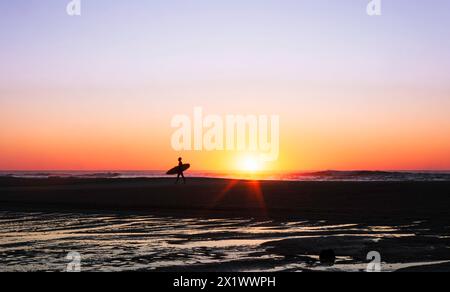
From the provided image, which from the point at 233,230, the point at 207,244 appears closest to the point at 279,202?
the point at 233,230

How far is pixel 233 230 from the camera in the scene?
1603 cm

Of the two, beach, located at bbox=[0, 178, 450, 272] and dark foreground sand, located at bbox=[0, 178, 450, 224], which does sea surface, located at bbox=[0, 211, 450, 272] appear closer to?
beach, located at bbox=[0, 178, 450, 272]

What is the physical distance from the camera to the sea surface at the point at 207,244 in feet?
35.9

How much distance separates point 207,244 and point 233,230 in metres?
2.58

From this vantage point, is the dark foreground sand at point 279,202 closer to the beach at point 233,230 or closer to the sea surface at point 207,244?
the beach at point 233,230

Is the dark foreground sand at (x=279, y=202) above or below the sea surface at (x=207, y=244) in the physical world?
below

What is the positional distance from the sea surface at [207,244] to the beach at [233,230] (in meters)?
0.02

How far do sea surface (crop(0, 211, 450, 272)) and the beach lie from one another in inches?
0.9

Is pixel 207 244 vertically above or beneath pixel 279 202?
above

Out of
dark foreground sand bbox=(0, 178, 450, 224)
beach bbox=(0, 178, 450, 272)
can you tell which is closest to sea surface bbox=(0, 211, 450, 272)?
beach bbox=(0, 178, 450, 272)

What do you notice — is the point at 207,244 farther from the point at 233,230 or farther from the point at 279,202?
the point at 279,202

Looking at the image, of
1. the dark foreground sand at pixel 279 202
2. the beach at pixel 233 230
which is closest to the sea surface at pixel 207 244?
the beach at pixel 233 230
